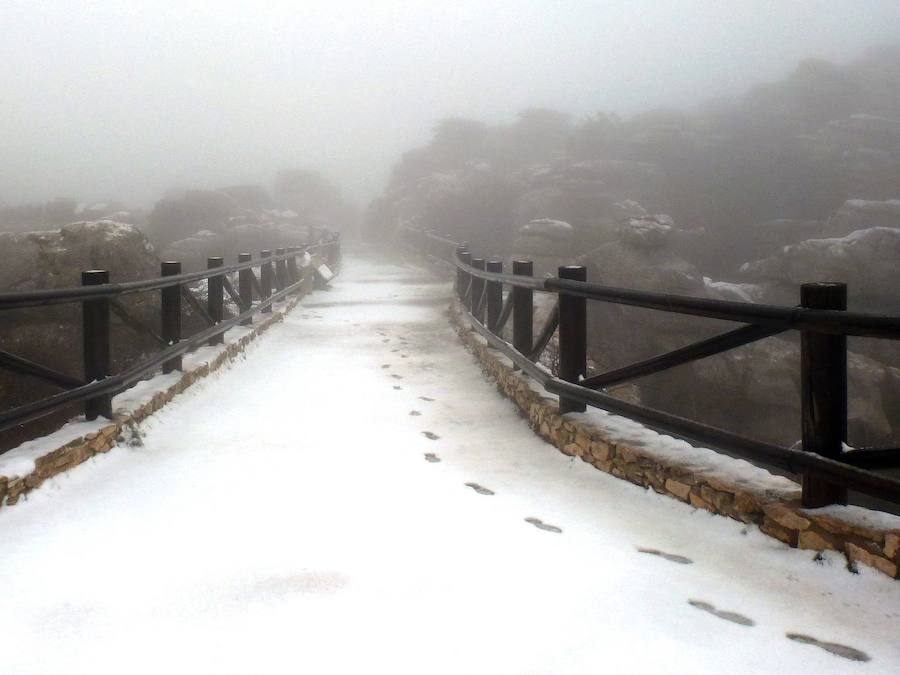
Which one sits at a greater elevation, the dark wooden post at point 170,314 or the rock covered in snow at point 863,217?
the rock covered in snow at point 863,217

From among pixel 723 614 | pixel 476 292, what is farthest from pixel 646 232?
pixel 723 614

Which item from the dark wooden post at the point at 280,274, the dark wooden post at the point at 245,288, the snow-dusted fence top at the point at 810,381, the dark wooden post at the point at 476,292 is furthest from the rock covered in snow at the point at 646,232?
the snow-dusted fence top at the point at 810,381

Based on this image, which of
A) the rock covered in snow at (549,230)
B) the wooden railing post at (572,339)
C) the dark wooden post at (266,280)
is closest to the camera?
the wooden railing post at (572,339)

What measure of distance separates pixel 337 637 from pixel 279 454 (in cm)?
255

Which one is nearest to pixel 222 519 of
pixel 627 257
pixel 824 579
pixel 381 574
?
pixel 381 574

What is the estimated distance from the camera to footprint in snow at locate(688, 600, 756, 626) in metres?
2.72

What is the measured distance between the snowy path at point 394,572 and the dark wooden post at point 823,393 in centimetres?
32

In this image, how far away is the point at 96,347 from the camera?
4.90 metres

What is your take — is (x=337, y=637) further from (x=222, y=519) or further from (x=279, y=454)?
Answer: (x=279, y=454)

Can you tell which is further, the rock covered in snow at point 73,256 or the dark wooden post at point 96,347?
the rock covered in snow at point 73,256

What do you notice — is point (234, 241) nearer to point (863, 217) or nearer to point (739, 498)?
point (863, 217)

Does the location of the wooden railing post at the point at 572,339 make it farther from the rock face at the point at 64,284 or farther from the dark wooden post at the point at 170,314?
the rock face at the point at 64,284

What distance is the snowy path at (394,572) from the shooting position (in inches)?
98.7

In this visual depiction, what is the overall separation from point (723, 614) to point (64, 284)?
35.2ft
